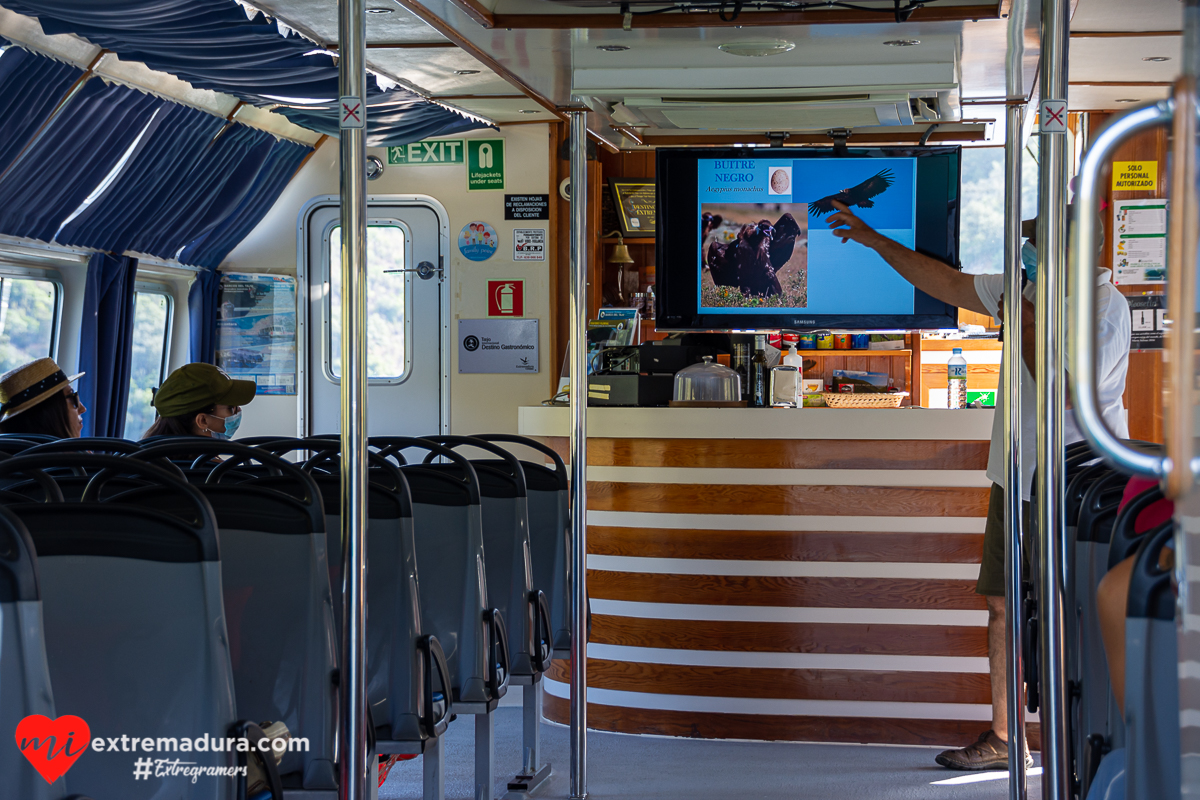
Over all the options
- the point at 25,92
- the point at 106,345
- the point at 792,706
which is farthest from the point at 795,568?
the point at 106,345

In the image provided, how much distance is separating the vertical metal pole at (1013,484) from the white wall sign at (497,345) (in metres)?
3.96

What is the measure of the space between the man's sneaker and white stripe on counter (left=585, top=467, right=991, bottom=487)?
2.85 ft

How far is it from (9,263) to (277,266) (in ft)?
5.94

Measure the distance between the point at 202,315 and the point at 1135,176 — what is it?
16.9ft

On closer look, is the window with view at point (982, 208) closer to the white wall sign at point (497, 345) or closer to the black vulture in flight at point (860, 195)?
the white wall sign at point (497, 345)

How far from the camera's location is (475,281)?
651 cm

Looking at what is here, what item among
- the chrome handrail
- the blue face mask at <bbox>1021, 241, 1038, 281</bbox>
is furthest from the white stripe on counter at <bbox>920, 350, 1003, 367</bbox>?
the chrome handrail

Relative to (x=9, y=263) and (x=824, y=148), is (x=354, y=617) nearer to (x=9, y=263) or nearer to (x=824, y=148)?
(x=824, y=148)

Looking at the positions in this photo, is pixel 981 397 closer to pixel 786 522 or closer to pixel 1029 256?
pixel 786 522

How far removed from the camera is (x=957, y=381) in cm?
631

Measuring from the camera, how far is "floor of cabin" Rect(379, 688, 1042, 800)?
3.51 metres

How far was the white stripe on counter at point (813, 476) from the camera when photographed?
3.91 m

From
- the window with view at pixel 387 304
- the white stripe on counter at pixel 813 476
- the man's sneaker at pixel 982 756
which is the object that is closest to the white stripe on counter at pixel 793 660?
the man's sneaker at pixel 982 756

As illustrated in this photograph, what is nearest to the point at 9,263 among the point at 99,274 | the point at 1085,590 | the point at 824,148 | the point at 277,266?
the point at 99,274
